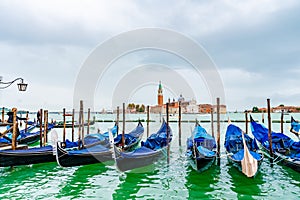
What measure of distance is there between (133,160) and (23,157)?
2.49 m

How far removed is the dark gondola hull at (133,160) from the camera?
486 cm

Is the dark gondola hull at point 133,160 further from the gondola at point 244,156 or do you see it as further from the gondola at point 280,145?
the gondola at point 280,145

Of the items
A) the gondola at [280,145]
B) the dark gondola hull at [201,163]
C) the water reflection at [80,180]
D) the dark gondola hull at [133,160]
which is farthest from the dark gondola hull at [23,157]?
the gondola at [280,145]

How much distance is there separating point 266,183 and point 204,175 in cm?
121

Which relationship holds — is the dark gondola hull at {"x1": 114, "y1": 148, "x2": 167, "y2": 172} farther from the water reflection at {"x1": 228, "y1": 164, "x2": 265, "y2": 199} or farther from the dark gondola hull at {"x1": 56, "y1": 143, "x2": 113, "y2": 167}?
the water reflection at {"x1": 228, "y1": 164, "x2": 265, "y2": 199}

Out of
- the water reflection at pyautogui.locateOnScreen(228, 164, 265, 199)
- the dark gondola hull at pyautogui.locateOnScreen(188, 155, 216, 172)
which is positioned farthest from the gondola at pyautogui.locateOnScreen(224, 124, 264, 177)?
the dark gondola hull at pyautogui.locateOnScreen(188, 155, 216, 172)

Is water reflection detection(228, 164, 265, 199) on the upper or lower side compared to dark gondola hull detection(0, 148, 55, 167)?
lower

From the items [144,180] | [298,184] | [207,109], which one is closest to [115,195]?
[144,180]

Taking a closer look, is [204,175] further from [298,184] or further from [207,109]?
[207,109]

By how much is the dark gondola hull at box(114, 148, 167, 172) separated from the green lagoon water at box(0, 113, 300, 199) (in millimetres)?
210

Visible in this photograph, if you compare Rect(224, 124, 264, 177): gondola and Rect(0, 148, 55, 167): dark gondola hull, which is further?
Rect(0, 148, 55, 167): dark gondola hull

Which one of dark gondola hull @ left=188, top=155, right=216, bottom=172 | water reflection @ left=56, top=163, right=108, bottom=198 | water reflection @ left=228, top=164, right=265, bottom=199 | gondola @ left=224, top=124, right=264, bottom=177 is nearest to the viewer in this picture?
water reflection @ left=228, top=164, right=265, bottom=199

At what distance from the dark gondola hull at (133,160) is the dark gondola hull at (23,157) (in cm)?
202

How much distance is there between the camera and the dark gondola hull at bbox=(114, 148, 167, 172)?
4863mm
